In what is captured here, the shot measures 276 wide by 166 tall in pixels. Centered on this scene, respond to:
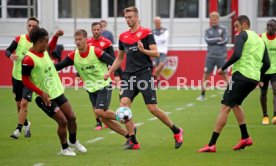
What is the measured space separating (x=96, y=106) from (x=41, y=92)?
185cm

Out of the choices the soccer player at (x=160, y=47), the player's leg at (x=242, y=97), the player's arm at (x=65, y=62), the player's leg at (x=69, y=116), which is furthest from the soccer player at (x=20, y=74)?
the soccer player at (x=160, y=47)

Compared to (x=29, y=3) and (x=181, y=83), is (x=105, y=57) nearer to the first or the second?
(x=181, y=83)

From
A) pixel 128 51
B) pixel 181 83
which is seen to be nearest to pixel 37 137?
pixel 128 51

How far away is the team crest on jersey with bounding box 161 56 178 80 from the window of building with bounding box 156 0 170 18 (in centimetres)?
683

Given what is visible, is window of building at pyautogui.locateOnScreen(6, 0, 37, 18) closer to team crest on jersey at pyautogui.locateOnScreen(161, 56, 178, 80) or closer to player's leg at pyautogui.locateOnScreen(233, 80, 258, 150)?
team crest on jersey at pyautogui.locateOnScreen(161, 56, 178, 80)

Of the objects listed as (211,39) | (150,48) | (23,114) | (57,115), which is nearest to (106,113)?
(150,48)

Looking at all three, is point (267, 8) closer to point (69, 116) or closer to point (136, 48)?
point (136, 48)

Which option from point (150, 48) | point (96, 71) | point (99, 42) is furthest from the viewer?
point (99, 42)

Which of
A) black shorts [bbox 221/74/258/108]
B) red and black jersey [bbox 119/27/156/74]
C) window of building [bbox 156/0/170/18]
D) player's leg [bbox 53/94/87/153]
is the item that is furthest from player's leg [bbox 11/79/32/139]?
window of building [bbox 156/0/170/18]

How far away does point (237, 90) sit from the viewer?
12.4 metres

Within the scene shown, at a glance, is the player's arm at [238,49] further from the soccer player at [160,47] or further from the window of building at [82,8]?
the window of building at [82,8]

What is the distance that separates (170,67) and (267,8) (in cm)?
818

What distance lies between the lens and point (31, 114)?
758 inches

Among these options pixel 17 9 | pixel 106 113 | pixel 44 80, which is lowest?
pixel 106 113
